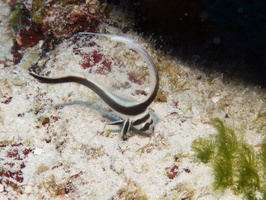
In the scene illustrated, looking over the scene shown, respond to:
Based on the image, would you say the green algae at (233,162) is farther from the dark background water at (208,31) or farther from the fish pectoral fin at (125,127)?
the dark background water at (208,31)

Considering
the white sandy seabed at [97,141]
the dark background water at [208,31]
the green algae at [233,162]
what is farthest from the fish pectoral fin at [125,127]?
the dark background water at [208,31]

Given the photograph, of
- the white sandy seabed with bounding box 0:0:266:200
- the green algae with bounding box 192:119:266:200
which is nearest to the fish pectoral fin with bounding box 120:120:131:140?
the white sandy seabed with bounding box 0:0:266:200

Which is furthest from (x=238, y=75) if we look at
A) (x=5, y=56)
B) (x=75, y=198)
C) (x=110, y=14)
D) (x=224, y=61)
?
(x=5, y=56)

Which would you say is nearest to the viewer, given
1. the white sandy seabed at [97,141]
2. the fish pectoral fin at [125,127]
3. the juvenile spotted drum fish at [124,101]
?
the juvenile spotted drum fish at [124,101]

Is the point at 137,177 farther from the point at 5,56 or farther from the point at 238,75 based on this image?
the point at 5,56

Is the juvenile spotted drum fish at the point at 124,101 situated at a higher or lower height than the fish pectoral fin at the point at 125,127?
higher

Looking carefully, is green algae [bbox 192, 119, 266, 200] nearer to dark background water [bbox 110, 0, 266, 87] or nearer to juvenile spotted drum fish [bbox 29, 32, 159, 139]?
juvenile spotted drum fish [bbox 29, 32, 159, 139]

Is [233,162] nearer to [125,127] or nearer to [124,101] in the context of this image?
[125,127]
